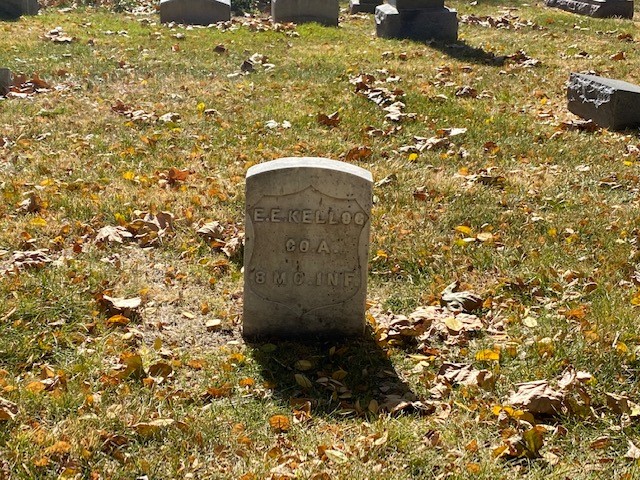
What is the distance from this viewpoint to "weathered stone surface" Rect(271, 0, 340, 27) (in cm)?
1541

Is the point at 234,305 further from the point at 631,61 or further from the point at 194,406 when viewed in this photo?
the point at 631,61

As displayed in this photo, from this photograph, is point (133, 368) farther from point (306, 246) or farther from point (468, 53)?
point (468, 53)

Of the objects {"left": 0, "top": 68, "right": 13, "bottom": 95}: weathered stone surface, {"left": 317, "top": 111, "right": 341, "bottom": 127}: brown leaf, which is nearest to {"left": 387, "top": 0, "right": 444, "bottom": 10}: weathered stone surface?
{"left": 317, "top": 111, "right": 341, "bottom": 127}: brown leaf

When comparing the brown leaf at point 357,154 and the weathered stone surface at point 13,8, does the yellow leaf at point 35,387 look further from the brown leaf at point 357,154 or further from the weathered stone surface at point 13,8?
the weathered stone surface at point 13,8

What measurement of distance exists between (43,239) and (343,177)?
260 cm

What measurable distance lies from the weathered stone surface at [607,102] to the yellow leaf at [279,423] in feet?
20.0

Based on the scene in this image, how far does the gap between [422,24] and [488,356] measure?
10264mm

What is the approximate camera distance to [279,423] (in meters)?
3.85

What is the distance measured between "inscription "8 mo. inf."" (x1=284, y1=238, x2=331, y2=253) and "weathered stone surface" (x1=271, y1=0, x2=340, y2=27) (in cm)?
1176

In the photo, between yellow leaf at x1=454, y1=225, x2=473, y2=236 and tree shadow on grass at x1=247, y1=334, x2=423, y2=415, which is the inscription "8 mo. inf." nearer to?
tree shadow on grass at x1=247, y1=334, x2=423, y2=415

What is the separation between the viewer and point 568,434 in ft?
12.2

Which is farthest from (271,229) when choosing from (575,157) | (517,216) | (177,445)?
(575,157)

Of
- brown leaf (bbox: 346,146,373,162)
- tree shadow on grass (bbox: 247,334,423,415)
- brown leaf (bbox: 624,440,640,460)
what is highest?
brown leaf (bbox: 346,146,373,162)

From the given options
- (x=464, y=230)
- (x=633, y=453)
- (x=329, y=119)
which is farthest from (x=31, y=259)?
(x=329, y=119)
